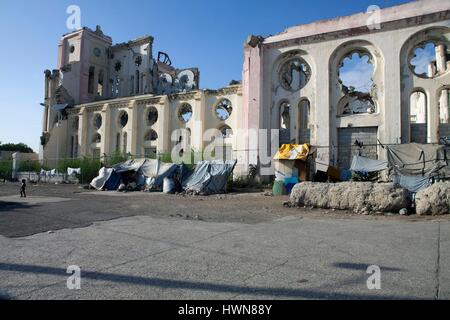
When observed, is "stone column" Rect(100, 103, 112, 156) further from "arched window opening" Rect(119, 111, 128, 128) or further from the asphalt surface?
the asphalt surface

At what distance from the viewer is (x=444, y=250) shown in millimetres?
5145

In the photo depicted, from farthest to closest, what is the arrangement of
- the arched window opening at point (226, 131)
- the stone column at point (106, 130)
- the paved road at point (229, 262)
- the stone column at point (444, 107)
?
the stone column at point (106, 130) → the arched window opening at point (226, 131) → the stone column at point (444, 107) → the paved road at point (229, 262)

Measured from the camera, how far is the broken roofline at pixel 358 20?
19.7m

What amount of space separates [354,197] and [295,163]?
8.65 metres

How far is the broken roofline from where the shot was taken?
64.5 feet

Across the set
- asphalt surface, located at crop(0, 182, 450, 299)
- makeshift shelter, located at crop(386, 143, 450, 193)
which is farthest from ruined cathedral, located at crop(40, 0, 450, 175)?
asphalt surface, located at crop(0, 182, 450, 299)

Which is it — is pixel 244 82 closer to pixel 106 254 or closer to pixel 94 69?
pixel 106 254

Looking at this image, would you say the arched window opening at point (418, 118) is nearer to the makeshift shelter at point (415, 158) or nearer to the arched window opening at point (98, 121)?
the makeshift shelter at point (415, 158)

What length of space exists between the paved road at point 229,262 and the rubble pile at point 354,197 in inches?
102

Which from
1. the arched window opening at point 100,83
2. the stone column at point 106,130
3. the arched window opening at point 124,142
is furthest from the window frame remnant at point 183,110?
the arched window opening at point 100,83

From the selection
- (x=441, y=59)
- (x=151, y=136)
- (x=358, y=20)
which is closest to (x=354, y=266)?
(x=358, y=20)

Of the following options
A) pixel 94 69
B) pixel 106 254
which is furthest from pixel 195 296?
pixel 94 69

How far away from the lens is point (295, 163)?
760 inches

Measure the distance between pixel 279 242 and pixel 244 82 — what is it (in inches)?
859
